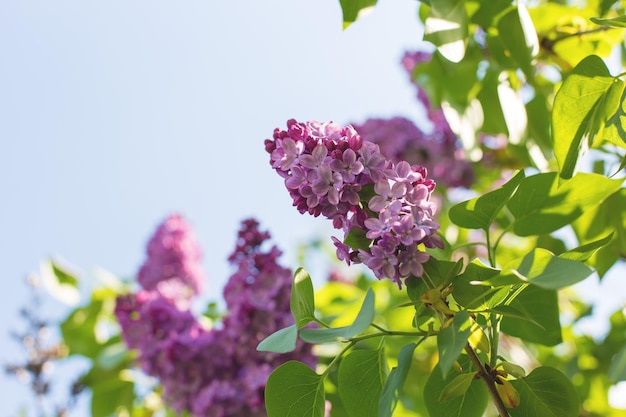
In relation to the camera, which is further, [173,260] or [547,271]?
[173,260]

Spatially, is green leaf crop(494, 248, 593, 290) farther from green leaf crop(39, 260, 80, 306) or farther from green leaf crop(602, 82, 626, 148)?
green leaf crop(39, 260, 80, 306)

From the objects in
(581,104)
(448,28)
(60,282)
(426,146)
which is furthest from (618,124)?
(60,282)

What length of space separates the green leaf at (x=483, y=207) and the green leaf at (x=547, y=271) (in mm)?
152

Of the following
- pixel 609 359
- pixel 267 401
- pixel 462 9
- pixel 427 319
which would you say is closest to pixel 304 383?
pixel 267 401

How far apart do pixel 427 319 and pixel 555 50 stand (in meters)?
0.75

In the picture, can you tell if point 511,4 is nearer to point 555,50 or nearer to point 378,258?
point 555,50

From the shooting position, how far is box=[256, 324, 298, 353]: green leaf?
2.38ft

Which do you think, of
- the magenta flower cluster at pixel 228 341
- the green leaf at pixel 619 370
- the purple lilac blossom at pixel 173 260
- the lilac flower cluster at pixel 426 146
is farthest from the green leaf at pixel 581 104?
the purple lilac blossom at pixel 173 260

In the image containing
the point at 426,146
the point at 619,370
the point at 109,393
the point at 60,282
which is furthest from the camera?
the point at 60,282

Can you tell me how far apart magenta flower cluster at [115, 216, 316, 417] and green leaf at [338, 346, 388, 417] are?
1.54ft

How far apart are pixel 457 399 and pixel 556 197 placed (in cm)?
30

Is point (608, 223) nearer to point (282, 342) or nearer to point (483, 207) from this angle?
point (483, 207)

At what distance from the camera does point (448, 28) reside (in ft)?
3.29

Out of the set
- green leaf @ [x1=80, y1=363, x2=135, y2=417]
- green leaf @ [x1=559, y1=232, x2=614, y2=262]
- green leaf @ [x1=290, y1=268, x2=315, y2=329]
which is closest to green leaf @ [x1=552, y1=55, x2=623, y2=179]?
green leaf @ [x1=559, y1=232, x2=614, y2=262]
